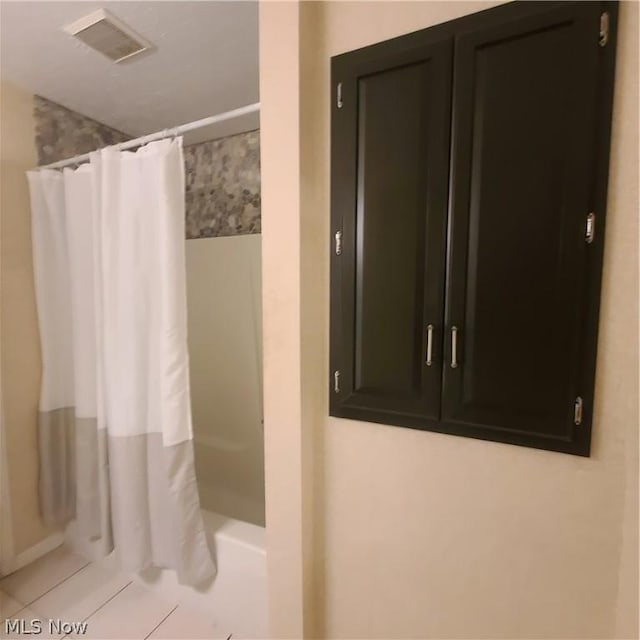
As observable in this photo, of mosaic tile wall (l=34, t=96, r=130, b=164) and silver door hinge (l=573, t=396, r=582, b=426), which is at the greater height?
mosaic tile wall (l=34, t=96, r=130, b=164)

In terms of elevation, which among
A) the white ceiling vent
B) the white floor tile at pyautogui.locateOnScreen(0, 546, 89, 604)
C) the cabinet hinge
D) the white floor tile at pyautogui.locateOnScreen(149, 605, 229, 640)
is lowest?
the white floor tile at pyautogui.locateOnScreen(0, 546, 89, 604)

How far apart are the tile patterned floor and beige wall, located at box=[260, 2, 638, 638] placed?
2.00ft

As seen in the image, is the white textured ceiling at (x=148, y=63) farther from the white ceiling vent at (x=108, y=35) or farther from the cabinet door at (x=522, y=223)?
the cabinet door at (x=522, y=223)

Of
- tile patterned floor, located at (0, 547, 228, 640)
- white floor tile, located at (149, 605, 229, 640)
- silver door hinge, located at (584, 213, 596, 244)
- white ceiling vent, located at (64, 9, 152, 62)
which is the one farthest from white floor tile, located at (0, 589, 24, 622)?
silver door hinge, located at (584, 213, 596, 244)

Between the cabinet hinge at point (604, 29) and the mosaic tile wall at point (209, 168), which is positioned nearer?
the cabinet hinge at point (604, 29)

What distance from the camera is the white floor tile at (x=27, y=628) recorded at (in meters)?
1.29

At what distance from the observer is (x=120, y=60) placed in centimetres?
139

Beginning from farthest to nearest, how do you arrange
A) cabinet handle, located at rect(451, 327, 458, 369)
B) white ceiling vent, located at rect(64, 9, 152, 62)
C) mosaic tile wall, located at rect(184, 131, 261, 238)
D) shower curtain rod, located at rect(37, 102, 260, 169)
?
1. mosaic tile wall, located at rect(184, 131, 261, 238)
2. white ceiling vent, located at rect(64, 9, 152, 62)
3. shower curtain rod, located at rect(37, 102, 260, 169)
4. cabinet handle, located at rect(451, 327, 458, 369)

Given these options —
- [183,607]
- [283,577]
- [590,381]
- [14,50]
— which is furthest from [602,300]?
[14,50]

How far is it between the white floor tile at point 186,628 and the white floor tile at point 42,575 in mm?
619

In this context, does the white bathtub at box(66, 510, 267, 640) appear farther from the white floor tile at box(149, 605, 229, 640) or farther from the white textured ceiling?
the white textured ceiling

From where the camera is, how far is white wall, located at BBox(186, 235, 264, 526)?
1.93 m

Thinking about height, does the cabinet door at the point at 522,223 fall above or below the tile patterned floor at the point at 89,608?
above

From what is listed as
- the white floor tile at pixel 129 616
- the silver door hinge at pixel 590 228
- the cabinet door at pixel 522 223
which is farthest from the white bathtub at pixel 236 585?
the silver door hinge at pixel 590 228
